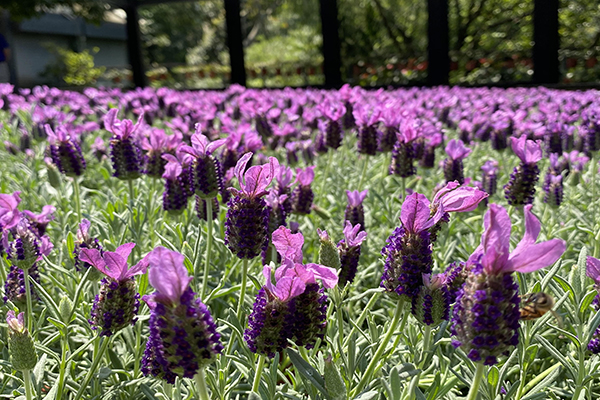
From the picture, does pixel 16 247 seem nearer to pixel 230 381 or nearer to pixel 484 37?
pixel 230 381

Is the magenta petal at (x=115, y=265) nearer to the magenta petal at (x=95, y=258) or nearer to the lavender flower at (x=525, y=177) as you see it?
the magenta petal at (x=95, y=258)

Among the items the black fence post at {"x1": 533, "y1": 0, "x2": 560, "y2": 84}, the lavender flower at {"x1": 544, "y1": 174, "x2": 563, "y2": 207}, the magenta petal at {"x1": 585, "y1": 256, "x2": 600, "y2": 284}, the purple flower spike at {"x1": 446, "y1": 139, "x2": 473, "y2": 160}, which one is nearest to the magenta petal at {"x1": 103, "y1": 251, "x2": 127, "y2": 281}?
the magenta petal at {"x1": 585, "y1": 256, "x2": 600, "y2": 284}

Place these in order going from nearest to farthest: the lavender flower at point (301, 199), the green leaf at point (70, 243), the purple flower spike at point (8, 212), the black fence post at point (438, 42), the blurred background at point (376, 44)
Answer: the purple flower spike at point (8, 212) → the green leaf at point (70, 243) → the lavender flower at point (301, 199) → the black fence post at point (438, 42) → the blurred background at point (376, 44)

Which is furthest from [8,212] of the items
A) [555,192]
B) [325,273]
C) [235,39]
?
[235,39]

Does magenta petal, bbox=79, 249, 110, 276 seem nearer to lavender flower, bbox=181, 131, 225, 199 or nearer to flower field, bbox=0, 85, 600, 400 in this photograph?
flower field, bbox=0, 85, 600, 400

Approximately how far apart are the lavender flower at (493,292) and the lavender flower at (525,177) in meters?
1.20

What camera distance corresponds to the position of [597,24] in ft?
54.0

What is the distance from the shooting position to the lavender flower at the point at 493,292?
85 centimetres

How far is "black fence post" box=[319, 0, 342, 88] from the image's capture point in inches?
548

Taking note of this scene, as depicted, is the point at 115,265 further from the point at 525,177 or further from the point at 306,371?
the point at 525,177

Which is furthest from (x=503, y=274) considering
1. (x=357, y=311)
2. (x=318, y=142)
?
(x=318, y=142)

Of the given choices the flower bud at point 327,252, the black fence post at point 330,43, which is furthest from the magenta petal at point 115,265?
the black fence post at point 330,43

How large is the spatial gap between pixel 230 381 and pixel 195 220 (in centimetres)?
130

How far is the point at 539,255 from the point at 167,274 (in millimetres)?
592
